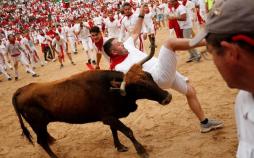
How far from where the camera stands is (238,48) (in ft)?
3.29

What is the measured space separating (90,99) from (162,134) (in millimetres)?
1458

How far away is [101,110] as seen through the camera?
5.41 metres

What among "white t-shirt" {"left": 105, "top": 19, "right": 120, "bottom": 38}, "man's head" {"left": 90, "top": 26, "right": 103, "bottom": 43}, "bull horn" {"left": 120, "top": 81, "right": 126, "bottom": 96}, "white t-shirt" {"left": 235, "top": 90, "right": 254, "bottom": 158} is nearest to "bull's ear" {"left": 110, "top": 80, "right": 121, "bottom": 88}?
"bull horn" {"left": 120, "top": 81, "right": 126, "bottom": 96}

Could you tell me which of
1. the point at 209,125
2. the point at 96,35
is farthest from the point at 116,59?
the point at 209,125

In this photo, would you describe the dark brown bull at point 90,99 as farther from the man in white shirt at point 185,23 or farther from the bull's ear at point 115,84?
the man in white shirt at point 185,23

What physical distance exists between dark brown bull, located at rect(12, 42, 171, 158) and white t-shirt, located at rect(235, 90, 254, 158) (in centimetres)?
354

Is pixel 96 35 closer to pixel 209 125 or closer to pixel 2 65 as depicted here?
pixel 209 125

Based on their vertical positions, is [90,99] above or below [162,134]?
above

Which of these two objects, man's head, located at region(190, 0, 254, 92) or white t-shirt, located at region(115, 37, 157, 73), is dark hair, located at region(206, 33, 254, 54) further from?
white t-shirt, located at region(115, 37, 157, 73)

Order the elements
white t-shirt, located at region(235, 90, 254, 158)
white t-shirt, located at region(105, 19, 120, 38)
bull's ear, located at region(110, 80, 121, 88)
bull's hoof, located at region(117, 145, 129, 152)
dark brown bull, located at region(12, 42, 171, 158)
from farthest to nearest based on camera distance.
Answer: white t-shirt, located at region(105, 19, 120, 38), bull's hoof, located at region(117, 145, 129, 152), bull's ear, located at region(110, 80, 121, 88), dark brown bull, located at region(12, 42, 171, 158), white t-shirt, located at region(235, 90, 254, 158)

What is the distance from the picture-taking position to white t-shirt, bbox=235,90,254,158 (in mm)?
1089

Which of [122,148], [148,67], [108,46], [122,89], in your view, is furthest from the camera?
[122,148]

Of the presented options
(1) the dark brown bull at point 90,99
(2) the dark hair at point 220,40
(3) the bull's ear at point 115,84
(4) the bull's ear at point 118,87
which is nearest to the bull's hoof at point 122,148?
(1) the dark brown bull at point 90,99

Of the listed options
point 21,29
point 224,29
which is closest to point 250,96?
point 224,29
